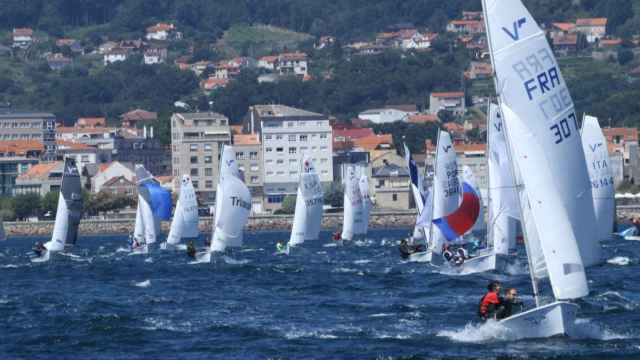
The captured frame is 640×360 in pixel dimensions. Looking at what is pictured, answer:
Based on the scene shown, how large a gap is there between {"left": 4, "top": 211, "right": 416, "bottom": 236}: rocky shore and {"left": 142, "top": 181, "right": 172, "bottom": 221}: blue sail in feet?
162

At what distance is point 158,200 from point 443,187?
29.0 metres

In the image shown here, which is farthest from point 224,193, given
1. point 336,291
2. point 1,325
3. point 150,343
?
point 150,343

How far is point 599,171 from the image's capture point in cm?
6356

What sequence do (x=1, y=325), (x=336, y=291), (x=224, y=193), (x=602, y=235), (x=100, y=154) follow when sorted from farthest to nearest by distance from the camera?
(x=100, y=154) → (x=224, y=193) → (x=602, y=235) → (x=336, y=291) → (x=1, y=325)

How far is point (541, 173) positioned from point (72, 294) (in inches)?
891

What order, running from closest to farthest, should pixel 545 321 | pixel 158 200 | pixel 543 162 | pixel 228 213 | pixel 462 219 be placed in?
pixel 543 162
pixel 545 321
pixel 462 219
pixel 228 213
pixel 158 200

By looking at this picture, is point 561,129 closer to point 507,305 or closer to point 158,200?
point 507,305

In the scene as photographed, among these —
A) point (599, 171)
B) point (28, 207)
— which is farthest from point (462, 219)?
point (28, 207)

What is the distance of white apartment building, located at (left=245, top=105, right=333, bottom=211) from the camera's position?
16500 cm

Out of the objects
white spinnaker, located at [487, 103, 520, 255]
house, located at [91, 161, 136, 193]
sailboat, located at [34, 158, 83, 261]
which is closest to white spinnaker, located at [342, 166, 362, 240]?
sailboat, located at [34, 158, 83, 261]

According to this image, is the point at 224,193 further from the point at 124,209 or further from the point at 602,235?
the point at 124,209

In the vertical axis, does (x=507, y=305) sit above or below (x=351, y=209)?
below

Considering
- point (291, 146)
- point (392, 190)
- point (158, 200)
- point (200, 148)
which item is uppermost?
point (291, 146)

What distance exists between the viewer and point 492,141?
56625mm
